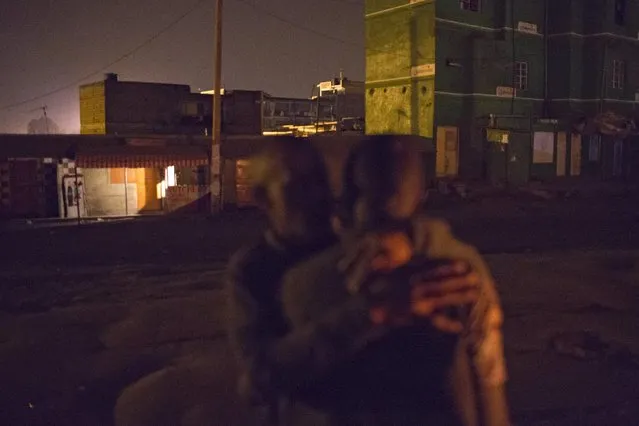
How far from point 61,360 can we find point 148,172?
21.0 m

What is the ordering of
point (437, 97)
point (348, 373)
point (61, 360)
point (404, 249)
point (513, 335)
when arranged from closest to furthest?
point (404, 249)
point (348, 373)
point (61, 360)
point (513, 335)
point (437, 97)

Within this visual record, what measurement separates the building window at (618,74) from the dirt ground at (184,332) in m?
20.8

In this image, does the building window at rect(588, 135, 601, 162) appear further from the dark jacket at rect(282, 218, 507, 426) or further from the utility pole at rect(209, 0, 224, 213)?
the dark jacket at rect(282, 218, 507, 426)

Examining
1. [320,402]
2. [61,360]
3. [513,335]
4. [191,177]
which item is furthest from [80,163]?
[320,402]

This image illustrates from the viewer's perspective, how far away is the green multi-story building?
30.0 metres

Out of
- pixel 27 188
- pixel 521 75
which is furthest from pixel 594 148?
pixel 27 188

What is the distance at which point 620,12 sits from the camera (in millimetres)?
35250

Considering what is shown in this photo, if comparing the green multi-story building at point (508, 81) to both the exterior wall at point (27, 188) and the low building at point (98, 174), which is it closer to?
the low building at point (98, 174)

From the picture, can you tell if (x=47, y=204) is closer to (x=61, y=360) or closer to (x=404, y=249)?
(x=61, y=360)

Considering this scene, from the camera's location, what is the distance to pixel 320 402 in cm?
177

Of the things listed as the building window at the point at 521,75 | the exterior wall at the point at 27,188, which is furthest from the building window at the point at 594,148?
the exterior wall at the point at 27,188

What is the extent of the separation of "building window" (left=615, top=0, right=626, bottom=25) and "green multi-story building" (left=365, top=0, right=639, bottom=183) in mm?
54

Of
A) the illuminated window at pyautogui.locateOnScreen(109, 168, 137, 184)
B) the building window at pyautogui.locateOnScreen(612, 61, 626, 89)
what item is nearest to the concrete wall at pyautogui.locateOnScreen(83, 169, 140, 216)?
the illuminated window at pyautogui.locateOnScreen(109, 168, 137, 184)

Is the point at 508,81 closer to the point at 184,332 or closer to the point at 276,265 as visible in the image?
the point at 184,332
